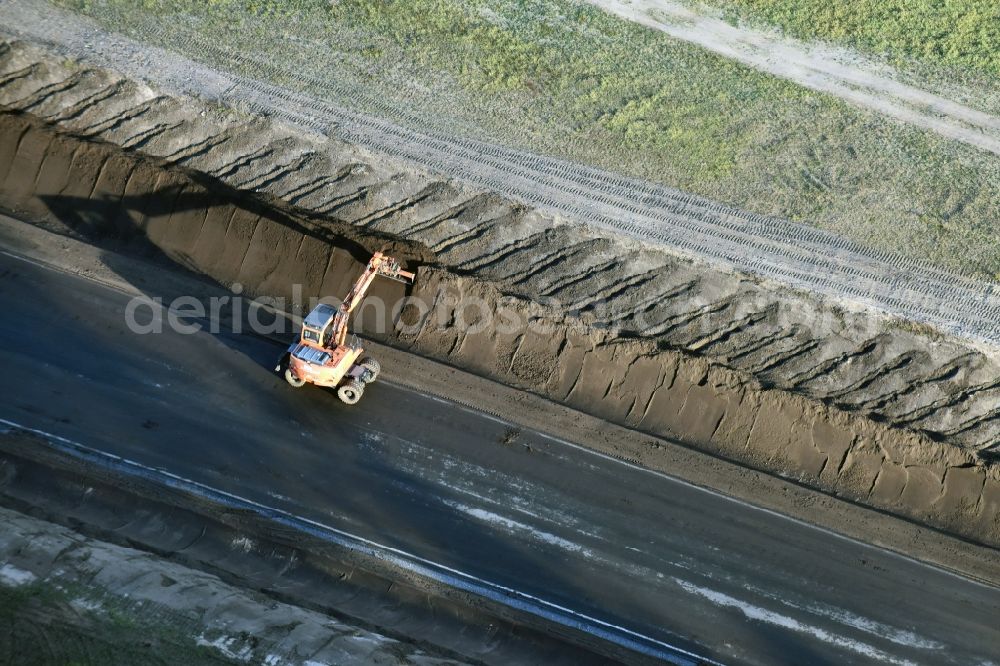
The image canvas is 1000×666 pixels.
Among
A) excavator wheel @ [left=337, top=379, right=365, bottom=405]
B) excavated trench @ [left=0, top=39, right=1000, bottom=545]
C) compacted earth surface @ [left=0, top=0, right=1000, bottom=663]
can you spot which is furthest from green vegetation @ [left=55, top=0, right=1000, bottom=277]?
excavator wheel @ [left=337, top=379, right=365, bottom=405]

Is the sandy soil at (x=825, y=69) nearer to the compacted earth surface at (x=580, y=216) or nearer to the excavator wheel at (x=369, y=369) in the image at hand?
the compacted earth surface at (x=580, y=216)

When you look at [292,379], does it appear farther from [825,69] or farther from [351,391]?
[825,69]

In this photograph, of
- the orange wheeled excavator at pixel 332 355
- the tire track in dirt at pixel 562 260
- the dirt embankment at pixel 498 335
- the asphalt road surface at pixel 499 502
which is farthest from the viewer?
the tire track in dirt at pixel 562 260

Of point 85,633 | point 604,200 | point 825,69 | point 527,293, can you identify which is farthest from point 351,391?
point 825,69

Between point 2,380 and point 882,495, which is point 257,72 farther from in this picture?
point 882,495

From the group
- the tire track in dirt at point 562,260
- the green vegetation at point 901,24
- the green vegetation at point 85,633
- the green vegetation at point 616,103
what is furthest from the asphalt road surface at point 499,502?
the green vegetation at point 901,24

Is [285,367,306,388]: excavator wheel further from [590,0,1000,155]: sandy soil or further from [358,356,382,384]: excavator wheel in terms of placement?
[590,0,1000,155]: sandy soil
